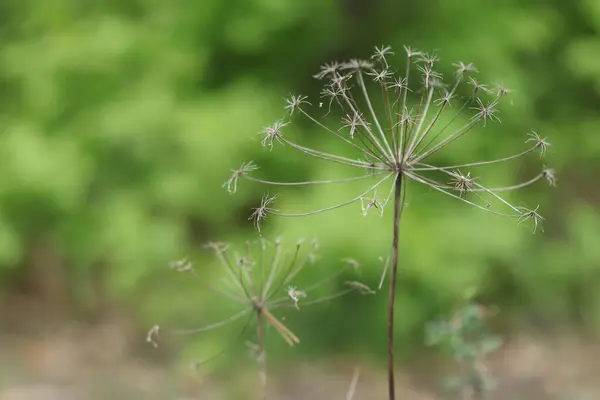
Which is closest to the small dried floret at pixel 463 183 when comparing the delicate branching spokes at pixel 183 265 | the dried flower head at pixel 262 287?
the dried flower head at pixel 262 287

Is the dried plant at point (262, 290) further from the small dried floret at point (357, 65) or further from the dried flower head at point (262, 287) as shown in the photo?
the small dried floret at point (357, 65)

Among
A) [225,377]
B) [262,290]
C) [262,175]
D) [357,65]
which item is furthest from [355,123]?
[225,377]

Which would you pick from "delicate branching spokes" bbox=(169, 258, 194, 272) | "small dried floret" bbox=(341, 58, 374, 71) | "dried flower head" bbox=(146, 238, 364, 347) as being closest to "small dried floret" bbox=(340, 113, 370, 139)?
"small dried floret" bbox=(341, 58, 374, 71)

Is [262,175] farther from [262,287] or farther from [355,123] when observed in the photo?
[355,123]

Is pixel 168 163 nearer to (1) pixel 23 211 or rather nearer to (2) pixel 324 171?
(2) pixel 324 171

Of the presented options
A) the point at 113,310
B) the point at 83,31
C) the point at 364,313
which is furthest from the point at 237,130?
the point at 113,310

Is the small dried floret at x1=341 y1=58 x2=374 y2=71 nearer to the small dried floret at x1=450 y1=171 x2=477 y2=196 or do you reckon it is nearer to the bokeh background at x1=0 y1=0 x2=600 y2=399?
the small dried floret at x1=450 y1=171 x2=477 y2=196

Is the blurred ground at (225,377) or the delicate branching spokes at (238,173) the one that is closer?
the delicate branching spokes at (238,173)
